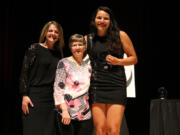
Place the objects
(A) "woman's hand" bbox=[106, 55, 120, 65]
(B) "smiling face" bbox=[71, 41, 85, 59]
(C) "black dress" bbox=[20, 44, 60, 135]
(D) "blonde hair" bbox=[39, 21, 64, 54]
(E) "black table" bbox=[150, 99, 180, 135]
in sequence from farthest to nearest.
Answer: (E) "black table" bbox=[150, 99, 180, 135] → (D) "blonde hair" bbox=[39, 21, 64, 54] → (C) "black dress" bbox=[20, 44, 60, 135] → (B) "smiling face" bbox=[71, 41, 85, 59] → (A) "woman's hand" bbox=[106, 55, 120, 65]

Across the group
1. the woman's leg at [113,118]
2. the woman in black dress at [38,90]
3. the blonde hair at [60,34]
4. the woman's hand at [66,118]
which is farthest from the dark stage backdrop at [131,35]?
the woman's hand at [66,118]

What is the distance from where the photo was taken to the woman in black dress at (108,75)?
5.94 ft

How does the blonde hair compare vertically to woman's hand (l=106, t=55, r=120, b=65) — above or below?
above

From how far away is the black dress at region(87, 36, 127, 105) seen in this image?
1.82m

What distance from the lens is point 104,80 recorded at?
1825 mm

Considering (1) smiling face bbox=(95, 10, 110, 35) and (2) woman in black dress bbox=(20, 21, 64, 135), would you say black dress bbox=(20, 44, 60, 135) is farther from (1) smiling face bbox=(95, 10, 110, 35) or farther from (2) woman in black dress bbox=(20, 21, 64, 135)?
(1) smiling face bbox=(95, 10, 110, 35)

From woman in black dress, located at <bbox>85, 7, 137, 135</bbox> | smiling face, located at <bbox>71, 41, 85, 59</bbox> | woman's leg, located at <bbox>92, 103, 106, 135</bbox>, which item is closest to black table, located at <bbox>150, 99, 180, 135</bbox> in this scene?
woman in black dress, located at <bbox>85, 7, 137, 135</bbox>

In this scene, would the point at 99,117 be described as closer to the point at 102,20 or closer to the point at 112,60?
the point at 112,60

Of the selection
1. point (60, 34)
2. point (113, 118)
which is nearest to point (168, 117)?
point (113, 118)

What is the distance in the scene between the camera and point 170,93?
322 centimetres

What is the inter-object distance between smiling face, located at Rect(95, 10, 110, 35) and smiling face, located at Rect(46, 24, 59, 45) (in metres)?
0.44

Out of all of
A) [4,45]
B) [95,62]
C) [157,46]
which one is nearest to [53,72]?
[95,62]

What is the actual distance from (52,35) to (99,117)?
2.75 ft

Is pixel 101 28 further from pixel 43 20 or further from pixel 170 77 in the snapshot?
pixel 170 77
